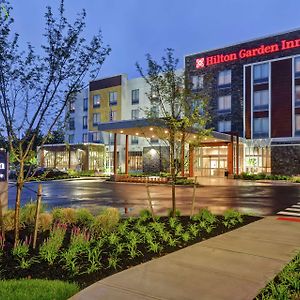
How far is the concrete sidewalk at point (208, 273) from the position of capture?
4957 millimetres

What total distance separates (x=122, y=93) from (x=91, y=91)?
8068 millimetres

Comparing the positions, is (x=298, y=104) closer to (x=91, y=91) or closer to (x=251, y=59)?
(x=251, y=59)

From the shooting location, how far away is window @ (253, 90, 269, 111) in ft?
148

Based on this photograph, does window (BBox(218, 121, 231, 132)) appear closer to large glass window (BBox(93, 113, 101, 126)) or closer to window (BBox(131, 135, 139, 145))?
window (BBox(131, 135, 139, 145))

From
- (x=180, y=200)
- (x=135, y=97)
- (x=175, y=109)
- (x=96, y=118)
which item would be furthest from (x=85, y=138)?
(x=175, y=109)

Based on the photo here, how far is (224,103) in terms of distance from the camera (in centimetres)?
4850

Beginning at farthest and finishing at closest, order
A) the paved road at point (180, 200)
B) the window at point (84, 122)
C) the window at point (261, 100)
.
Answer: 1. the window at point (84, 122)
2. the window at point (261, 100)
3. the paved road at point (180, 200)

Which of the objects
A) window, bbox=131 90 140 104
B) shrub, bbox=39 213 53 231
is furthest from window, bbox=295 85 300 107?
shrub, bbox=39 213 53 231

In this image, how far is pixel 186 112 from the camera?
1146cm

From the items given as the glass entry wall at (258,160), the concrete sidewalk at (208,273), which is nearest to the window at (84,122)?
the glass entry wall at (258,160)

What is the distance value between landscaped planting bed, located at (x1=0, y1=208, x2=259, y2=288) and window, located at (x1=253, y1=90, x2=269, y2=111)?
3728cm

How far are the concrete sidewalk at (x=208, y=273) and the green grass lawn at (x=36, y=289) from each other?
22cm

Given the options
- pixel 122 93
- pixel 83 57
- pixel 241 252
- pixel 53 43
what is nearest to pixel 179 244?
pixel 241 252

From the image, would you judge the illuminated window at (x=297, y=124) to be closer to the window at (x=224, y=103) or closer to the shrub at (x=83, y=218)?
the window at (x=224, y=103)
